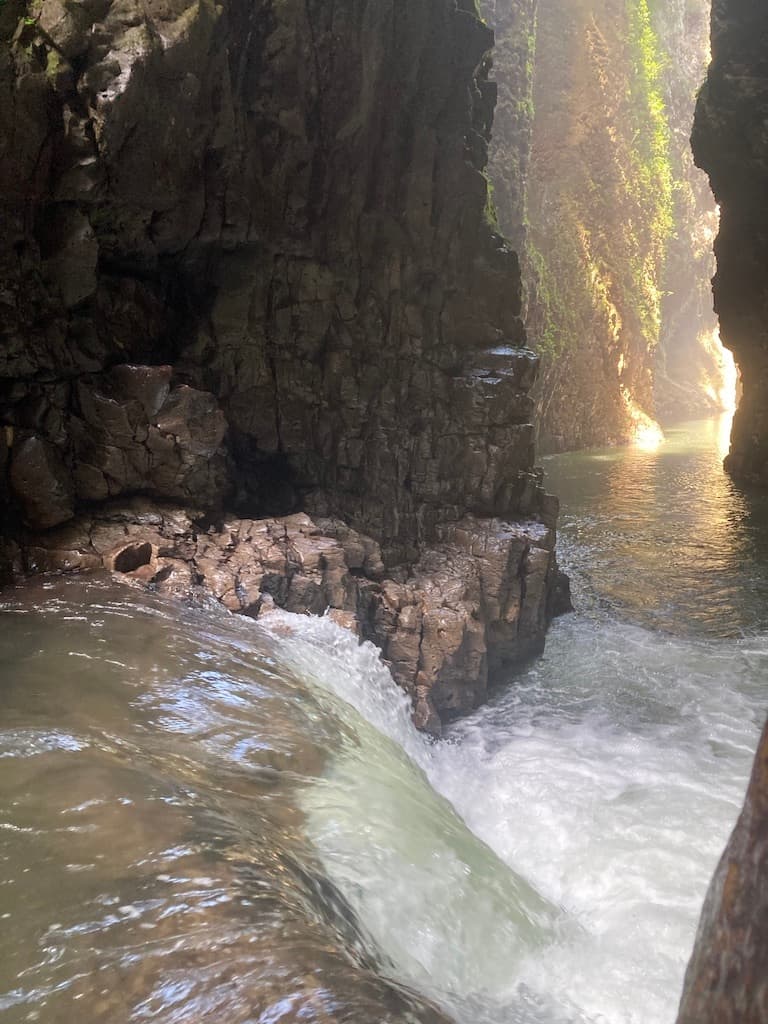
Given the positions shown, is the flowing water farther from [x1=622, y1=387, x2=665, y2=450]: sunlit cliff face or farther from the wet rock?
[x1=622, y1=387, x2=665, y2=450]: sunlit cliff face

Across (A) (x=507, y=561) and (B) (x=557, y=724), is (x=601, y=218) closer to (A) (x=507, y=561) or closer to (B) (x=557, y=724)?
(A) (x=507, y=561)

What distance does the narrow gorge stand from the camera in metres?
2.55

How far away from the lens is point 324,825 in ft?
11.6

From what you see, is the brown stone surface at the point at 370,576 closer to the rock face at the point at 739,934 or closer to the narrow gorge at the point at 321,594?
the narrow gorge at the point at 321,594

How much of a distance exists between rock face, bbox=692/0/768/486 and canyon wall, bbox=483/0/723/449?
25.6 feet

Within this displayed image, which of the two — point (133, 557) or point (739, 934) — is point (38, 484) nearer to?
point (133, 557)

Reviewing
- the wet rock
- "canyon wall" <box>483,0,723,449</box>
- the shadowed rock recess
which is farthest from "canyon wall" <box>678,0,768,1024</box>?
the wet rock

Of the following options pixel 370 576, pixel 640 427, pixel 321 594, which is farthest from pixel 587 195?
pixel 321 594

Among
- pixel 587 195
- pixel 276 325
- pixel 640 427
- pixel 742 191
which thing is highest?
pixel 587 195

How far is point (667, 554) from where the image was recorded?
11945 mm

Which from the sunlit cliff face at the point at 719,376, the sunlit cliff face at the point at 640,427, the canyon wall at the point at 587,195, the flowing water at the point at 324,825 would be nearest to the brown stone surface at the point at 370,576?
the flowing water at the point at 324,825

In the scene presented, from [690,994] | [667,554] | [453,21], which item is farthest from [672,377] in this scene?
[690,994]

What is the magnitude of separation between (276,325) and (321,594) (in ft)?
10.4

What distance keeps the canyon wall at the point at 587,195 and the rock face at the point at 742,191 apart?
7801 millimetres
